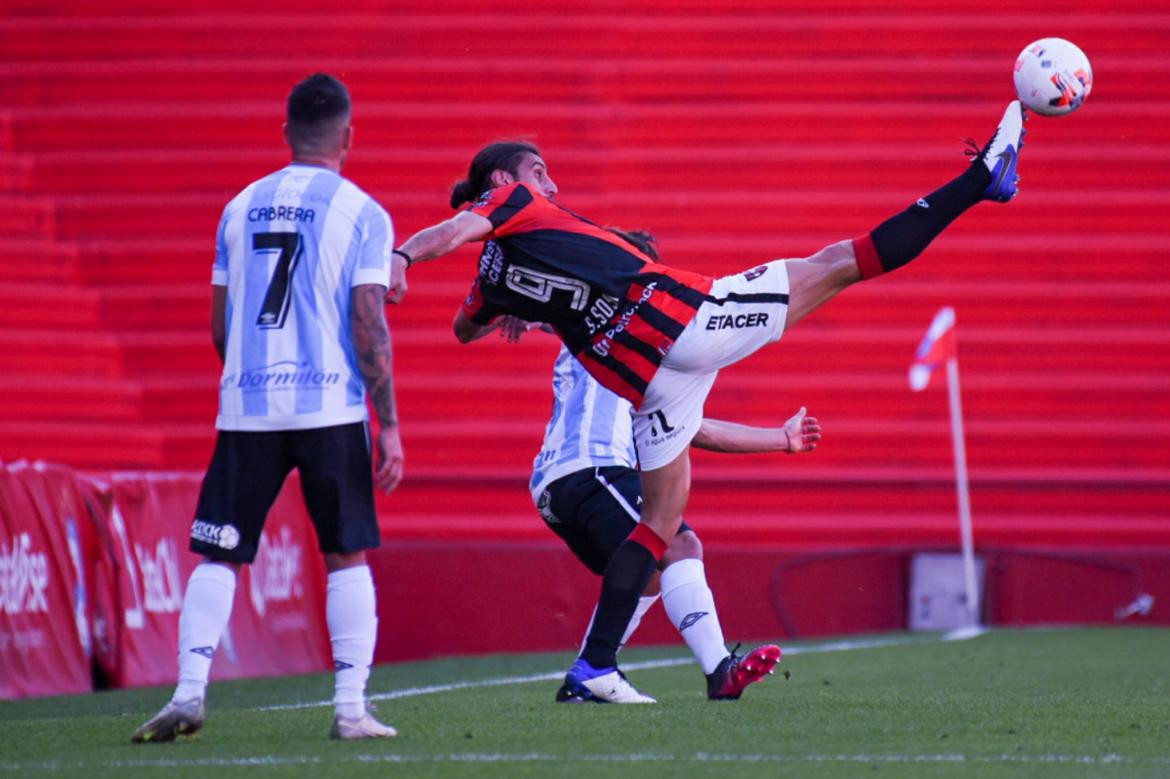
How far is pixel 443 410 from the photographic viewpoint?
13953mm

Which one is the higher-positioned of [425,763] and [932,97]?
[932,97]

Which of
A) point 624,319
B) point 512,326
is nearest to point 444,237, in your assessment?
point 624,319

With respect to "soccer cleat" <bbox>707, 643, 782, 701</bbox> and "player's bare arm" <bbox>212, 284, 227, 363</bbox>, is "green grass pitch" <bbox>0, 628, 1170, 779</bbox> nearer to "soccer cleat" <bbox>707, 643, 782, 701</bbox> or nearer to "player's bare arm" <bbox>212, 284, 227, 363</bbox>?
"soccer cleat" <bbox>707, 643, 782, 701</bbox>

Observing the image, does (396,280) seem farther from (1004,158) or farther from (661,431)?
(1004,158)

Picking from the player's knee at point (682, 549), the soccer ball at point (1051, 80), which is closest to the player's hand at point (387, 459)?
the player's knee at point (682, 549)

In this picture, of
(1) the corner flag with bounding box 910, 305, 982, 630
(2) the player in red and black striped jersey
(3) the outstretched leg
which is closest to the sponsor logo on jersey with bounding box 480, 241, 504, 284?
(2) the player in red and black striped jersey

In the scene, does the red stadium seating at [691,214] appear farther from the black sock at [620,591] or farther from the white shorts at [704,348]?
the white shorts at [704,348]

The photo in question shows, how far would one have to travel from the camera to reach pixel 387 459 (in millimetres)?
4707

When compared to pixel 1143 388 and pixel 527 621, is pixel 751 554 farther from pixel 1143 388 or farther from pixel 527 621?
pixel 1143 388

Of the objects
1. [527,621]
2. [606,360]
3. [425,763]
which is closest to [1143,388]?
[527,621]

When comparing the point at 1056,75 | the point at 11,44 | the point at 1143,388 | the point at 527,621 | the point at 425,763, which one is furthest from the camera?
the point at 11,44

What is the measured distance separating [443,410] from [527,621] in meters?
1.99

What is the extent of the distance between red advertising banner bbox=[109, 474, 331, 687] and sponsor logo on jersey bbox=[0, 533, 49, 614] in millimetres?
598

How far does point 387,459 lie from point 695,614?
179 centimetres
